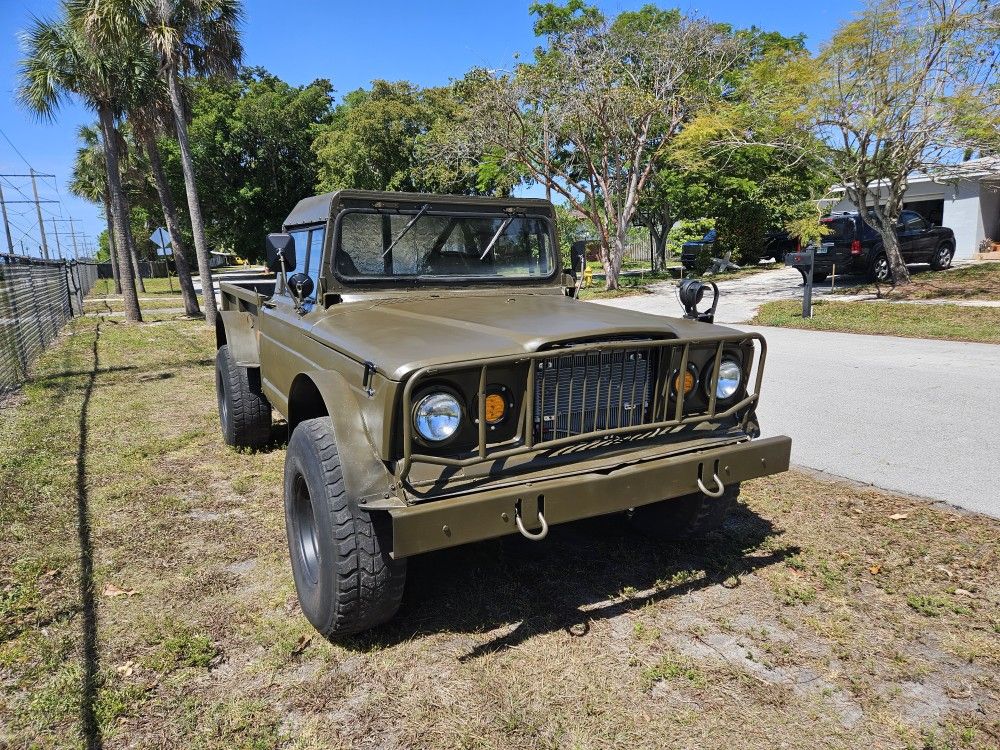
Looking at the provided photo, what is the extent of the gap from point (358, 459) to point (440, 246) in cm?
196

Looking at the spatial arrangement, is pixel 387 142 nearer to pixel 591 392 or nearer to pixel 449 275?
pixel 449 275

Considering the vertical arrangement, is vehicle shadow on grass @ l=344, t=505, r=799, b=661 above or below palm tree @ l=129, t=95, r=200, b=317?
below

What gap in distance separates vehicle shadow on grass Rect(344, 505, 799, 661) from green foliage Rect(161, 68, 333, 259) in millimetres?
28184

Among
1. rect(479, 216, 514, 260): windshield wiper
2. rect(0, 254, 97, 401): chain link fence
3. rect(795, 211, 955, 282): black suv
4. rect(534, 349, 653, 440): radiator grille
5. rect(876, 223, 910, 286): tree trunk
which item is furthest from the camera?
rect(795, 211, 955, 282): black suv

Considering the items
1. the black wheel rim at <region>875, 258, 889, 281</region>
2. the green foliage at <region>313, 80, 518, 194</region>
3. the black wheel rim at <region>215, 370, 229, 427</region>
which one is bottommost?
the black wheel rim at <region>215, 370, 229, 427</region>

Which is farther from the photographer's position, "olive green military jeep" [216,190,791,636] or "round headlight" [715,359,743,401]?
"round headlight" [715,359,743,401]

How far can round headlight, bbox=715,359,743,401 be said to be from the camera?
3.27 meters

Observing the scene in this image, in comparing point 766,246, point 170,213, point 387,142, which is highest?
point 387,142

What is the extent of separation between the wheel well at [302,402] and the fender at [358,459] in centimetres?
89

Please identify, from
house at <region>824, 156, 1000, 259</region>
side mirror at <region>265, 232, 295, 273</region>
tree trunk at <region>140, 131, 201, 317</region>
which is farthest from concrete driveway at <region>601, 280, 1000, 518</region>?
tree trunk at <region>140, 131, 201, 317</region>

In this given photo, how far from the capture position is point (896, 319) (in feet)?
39.2

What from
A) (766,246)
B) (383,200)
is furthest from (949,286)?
(383,200)

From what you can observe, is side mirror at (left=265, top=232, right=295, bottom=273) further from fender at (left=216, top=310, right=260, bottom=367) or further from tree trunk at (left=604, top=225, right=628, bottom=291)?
tree trunk at (left=604, top=225, right=628, bottom=291)

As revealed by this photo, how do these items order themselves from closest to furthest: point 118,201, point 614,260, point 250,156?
point 118,201 → point 614,260 → point 250,156
